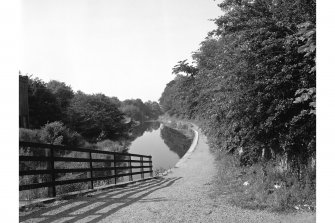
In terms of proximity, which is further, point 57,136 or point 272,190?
point 57,136

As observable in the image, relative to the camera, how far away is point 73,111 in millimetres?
36344

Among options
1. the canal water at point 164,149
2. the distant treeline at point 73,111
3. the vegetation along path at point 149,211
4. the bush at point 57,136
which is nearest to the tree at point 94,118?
the distant treeline at point 73,111

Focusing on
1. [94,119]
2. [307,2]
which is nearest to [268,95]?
[307,2]

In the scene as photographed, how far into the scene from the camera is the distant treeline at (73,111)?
30.2 metres

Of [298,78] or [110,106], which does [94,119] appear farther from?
[298,78]

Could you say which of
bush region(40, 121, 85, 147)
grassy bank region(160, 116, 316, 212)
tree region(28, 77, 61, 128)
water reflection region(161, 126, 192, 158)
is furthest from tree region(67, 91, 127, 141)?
grassy bank region(160, 116, 316, 212)

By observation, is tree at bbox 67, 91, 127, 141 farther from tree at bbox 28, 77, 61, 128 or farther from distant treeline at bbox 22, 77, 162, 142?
tree at bbox 28, 77, 61, 128

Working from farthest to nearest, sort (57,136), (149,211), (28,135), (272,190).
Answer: (57,136), (28,135), (272,190), (149,211)

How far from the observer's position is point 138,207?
5.42 m

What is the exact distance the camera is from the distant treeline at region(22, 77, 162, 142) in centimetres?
3017

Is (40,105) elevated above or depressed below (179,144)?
above

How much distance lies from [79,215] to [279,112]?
4594mm

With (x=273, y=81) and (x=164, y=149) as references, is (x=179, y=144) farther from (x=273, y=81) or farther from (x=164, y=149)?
(x=273, y=81)

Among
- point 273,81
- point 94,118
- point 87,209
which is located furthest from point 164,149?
point 87,209
